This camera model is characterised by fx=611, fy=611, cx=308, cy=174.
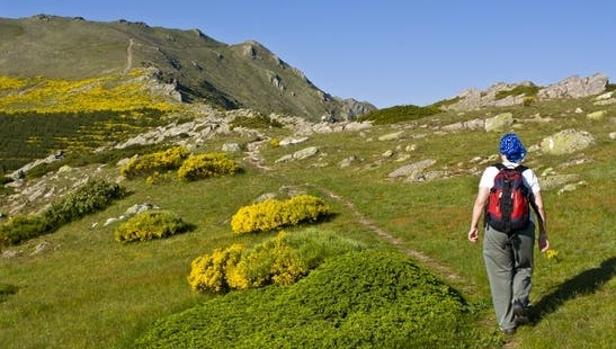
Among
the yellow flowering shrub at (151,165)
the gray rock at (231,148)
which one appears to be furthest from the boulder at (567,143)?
the gray rock at (231,148)

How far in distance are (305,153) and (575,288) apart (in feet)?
118

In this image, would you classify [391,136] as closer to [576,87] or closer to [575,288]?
[576,87]

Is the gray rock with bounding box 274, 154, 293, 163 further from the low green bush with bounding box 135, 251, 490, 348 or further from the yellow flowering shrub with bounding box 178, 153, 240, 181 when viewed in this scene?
the low green bush with bounding box 135, 251, 490, 348

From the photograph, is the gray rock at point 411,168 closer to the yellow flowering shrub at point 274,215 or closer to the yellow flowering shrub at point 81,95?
the yellow flowering shrub at point 274,215

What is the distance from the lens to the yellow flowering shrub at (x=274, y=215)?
1022 inches

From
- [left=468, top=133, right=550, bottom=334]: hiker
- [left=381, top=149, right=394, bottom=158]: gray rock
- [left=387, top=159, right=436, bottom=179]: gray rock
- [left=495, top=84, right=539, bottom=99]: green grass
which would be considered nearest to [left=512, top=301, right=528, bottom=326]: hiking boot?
[left=468, top=133, right=550, bottom=334]: hiker

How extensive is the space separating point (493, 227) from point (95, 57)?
190 meters

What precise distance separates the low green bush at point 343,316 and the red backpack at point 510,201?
218 cm

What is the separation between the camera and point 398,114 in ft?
228

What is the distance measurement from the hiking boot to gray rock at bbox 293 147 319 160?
36.5 m

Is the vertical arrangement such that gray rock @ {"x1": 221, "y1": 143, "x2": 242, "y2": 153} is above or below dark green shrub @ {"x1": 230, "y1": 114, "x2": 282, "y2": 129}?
below

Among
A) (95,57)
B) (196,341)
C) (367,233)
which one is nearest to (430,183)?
(367,233)

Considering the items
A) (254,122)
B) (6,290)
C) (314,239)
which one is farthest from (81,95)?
(314,239)

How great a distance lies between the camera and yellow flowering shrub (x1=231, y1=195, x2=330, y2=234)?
26.0m
